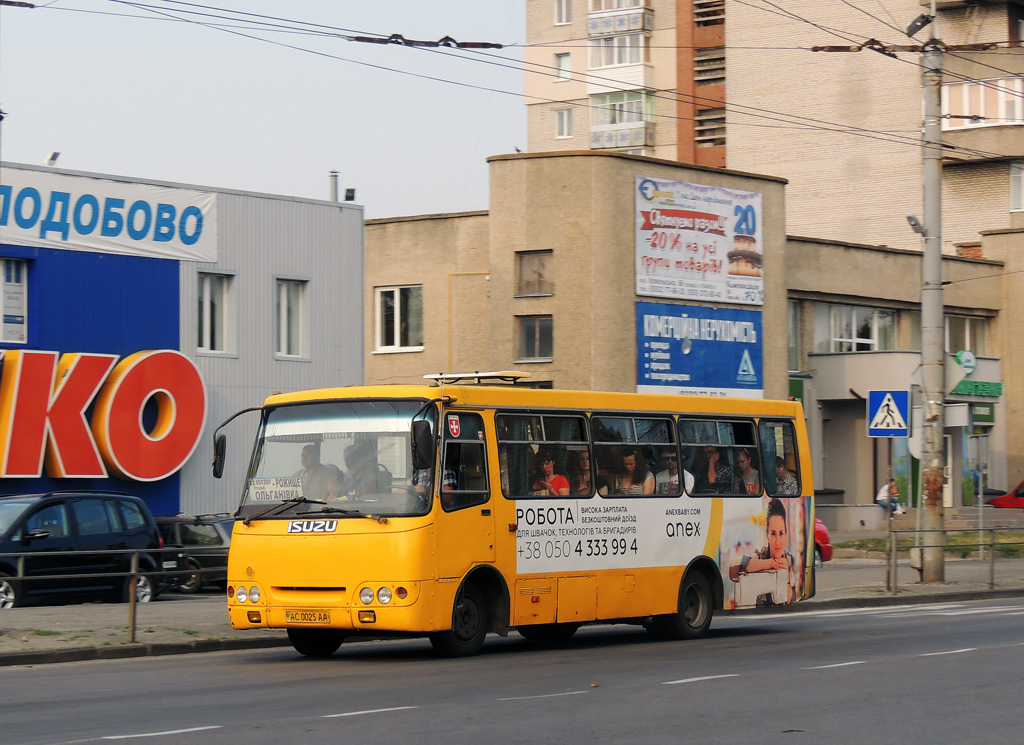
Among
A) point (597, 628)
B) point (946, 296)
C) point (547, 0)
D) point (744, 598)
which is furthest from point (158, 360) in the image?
point (547, 0)

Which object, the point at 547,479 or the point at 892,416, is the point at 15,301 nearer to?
the point at 892,416

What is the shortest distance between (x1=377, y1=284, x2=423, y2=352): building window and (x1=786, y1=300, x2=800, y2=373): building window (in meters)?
10.5

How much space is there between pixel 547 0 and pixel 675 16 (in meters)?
9.66

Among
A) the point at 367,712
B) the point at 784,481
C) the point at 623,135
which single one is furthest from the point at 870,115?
the point at 367,712

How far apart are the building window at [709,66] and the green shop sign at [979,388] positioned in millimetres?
21810

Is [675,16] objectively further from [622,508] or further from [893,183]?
[622,508]

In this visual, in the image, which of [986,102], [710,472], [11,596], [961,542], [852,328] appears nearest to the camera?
[710,472]

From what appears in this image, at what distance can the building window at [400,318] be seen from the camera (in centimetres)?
4400

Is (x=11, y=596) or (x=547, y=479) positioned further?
(x=11, y=596)

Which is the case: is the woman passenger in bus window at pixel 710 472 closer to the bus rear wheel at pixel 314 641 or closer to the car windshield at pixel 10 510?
the bus rear wheel at pixel 314 641

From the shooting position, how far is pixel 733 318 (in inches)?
1607

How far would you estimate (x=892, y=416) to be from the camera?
2481 cm

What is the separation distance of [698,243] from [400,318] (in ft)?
30.5

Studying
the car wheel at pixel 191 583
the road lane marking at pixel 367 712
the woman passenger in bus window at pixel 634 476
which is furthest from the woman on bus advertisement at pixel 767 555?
the car wheel at pixel 191 583
